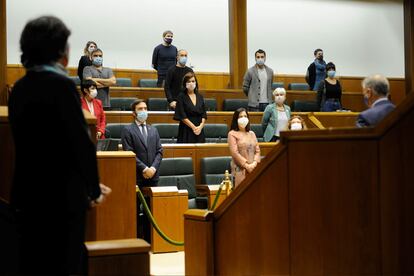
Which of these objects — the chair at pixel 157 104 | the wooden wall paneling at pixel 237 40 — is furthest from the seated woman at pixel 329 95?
the chair at pixel 157 104

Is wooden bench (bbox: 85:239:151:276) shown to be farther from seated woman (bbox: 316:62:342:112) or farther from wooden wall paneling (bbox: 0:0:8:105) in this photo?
seated woman (bbox: 316:62:342:112)

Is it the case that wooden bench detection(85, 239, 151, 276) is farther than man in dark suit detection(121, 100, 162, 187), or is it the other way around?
man in dark suit detection(121, 100, 162, 187)

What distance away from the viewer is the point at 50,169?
2113 millimetres

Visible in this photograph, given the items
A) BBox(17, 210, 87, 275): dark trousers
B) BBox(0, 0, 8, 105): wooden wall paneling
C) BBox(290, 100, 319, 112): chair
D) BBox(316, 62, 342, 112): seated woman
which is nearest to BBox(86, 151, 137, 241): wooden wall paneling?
BBox(17, 210, 87, 275): dark trousers

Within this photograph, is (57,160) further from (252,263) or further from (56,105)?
(252,263)

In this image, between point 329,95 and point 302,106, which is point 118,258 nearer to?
point 329,95

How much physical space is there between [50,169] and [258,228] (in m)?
1.46

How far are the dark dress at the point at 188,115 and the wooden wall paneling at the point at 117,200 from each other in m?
3.30

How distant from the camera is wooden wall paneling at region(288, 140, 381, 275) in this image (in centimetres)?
287

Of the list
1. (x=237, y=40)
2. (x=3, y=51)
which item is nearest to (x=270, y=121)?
(x=3, y=51)

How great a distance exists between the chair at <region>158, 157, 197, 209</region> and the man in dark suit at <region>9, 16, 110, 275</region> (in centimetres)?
380

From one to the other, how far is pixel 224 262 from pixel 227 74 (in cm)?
811

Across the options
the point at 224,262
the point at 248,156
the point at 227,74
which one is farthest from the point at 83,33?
the point at 224,262

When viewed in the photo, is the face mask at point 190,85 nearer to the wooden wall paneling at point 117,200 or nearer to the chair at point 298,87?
the wooden wall paneling at point 117,200
